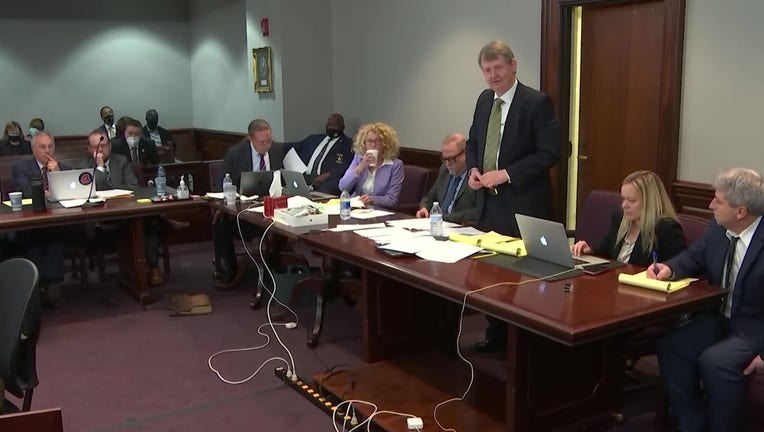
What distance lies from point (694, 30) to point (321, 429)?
280 cm

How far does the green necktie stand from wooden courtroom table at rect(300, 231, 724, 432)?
69 centimetres

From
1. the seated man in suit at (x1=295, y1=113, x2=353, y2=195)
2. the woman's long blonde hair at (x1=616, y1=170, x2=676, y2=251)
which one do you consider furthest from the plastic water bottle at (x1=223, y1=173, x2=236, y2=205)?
the woman's long blonde hair at (x1=616, y1=170, x2=676, y2=251)

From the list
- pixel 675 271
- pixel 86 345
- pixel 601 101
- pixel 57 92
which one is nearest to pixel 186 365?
pixel 86 345

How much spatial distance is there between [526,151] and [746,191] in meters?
1.10

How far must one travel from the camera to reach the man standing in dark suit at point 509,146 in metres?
3.30

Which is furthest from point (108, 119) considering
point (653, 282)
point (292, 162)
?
point (653, 282)

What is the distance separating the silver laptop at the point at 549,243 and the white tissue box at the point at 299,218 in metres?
1.25

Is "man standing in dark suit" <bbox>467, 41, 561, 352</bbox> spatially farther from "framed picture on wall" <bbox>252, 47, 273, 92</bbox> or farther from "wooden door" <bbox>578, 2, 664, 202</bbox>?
"framed picture on wall" <bbox>252, 47, 273, 92</bbox>

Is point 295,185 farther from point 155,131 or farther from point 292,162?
point 155,131

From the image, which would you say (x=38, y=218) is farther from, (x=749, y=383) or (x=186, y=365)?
(x=749, y=383)

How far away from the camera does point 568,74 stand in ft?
15.4

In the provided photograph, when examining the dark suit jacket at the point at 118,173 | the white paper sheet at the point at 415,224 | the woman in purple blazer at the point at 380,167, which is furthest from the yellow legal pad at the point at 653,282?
the dark suit jacket at the point at 118,173

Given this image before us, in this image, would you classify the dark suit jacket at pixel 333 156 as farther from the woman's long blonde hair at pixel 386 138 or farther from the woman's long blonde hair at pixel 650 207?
the woman's long blonde hair at pixel 650 207

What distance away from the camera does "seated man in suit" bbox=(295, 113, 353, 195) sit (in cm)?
585
